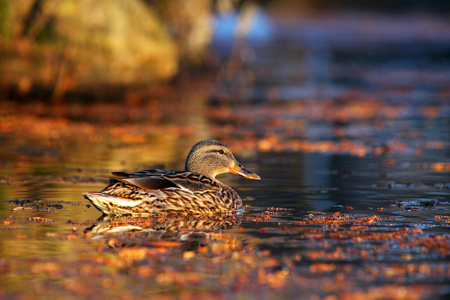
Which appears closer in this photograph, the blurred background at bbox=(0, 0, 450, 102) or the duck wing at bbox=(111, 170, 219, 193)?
the duck wing at bbox=(111, 170, 219, 193)

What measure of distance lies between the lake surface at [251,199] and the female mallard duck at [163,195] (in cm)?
22

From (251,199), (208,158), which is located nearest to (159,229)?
(208,158)

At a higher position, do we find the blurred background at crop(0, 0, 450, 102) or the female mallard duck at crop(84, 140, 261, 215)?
the blurred background at crop(0, 0, 450, 102)

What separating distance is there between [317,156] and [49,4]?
1015 centimetres

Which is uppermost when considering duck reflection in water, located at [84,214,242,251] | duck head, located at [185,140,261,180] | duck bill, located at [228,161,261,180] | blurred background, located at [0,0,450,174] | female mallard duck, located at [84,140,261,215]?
blurred background, located at [0,0,450,174]

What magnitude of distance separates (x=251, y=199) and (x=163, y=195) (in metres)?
1.61

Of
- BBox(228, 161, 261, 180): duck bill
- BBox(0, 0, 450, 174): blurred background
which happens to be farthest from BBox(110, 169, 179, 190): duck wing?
BBox(0, 0, 450, 174): blurred background

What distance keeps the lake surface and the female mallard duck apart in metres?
0.22

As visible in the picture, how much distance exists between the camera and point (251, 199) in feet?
35.3

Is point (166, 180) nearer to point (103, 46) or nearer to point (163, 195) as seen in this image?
point (163, 195)

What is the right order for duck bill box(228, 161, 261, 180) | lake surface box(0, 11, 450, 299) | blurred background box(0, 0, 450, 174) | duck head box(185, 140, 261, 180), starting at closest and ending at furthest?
lake surface box(0, 11, 450, 299)
duck head box(185, 140, 261, 180)
duck bill box(228, 161, 261, 180)
blurred background box(0, 0, 450, 174)

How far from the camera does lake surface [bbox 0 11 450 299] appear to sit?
6637 mm

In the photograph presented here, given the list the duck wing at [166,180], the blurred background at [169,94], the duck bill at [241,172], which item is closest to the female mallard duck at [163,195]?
the duck wing at [166,180]

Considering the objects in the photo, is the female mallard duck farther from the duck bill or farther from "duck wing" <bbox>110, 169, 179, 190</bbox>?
the duck bill
